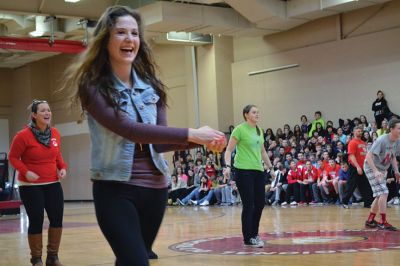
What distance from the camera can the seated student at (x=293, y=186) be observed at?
1916cm

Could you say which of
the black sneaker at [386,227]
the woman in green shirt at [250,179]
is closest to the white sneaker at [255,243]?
the woman in green shirt at [250,179]

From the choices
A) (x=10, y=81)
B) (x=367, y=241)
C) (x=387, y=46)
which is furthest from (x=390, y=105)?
(x=10, y=81)

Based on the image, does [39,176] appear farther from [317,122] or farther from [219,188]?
[317,122]

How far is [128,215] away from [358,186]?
1391cm

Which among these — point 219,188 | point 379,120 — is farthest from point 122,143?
point 219,188

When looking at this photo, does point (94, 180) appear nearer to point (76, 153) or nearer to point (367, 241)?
point (367, 241)

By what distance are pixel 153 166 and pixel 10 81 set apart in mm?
33869

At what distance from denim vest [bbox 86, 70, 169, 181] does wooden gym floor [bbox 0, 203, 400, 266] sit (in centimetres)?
399

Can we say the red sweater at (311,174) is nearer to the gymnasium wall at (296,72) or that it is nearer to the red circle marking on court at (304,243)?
the gymnasium wall at (296,72)

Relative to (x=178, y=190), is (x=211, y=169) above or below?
above

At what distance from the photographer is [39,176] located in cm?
700

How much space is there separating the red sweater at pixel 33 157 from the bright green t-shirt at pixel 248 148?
252cm

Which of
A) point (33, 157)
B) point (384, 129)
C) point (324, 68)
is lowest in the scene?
point (33, 157)

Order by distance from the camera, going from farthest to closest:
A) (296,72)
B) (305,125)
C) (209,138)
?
(296,72) → (305,125) → (209,138)
